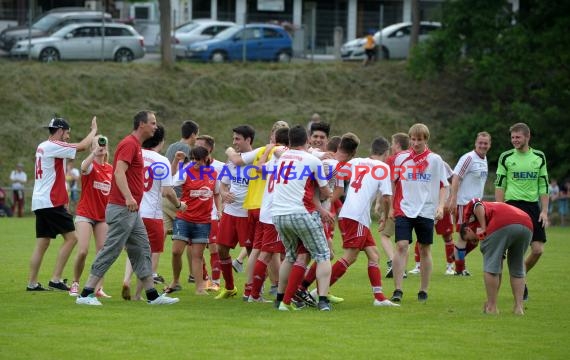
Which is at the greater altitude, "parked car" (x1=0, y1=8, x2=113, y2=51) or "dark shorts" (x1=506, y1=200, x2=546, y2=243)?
"parked car" (x1=0, y1=8, x2=113, y2=51)

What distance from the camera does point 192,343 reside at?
9.33 metres

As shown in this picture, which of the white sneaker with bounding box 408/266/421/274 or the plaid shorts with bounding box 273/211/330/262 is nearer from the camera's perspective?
the plaid shorts with bounding box 273/211/330/262

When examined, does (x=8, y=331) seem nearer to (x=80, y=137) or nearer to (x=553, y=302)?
(x=553, y=302)

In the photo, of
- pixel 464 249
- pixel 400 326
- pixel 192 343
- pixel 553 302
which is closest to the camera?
pixel 192 343

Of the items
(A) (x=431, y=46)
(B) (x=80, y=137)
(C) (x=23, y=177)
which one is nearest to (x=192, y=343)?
(C) (x=23, y=177)

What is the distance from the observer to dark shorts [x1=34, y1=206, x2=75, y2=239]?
13.0 meters

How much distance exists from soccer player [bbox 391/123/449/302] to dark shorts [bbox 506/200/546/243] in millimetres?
1079

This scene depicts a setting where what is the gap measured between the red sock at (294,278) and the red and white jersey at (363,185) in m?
1.05

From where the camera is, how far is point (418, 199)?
495 inches

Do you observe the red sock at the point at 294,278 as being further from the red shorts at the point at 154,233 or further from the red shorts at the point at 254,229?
the red shorts at the point at 154,233

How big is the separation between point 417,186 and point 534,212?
1.72 metres

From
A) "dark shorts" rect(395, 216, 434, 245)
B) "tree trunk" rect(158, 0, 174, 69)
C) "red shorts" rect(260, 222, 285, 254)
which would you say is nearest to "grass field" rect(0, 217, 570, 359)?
"red shorts" rect(260, 222, 285, 254)

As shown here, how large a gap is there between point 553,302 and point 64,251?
19.8ft

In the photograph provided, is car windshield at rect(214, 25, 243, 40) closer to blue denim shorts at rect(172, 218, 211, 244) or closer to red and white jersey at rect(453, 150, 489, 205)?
red and white jersey at rect(453, 150, 489, 205)
